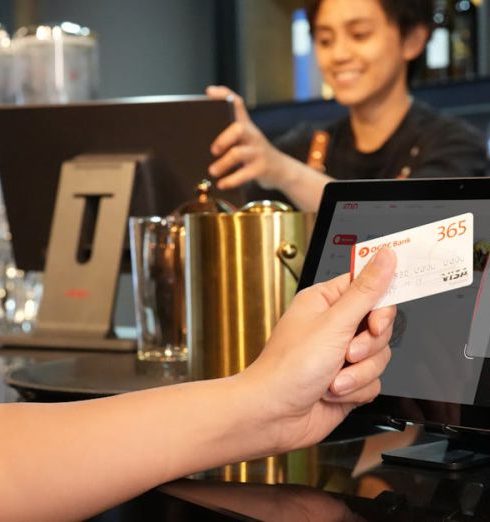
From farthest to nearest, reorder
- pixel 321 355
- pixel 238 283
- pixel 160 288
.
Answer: pixel 160 288
pixel 238 283
pixel 321 355

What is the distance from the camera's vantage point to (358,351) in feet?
2.49

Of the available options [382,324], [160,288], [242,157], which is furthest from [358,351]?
[242,157]

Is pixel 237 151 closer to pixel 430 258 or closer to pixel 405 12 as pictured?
pixel 430 258

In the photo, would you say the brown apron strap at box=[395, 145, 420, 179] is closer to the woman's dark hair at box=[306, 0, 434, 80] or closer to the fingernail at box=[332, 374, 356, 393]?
the woman's dark hair at box=[306, 0, 434, 80]

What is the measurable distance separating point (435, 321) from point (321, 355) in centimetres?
14

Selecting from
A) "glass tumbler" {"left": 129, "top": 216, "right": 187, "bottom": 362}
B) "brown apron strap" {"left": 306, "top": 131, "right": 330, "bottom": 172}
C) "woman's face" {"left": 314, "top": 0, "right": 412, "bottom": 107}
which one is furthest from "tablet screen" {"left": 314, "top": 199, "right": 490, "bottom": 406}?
"brown apron strap" {"left": 306, "top": 131, "right": 330, "bottom": 172}

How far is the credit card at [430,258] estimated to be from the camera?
29.5 inches

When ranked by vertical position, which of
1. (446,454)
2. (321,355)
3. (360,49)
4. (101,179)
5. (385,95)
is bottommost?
(446,454)

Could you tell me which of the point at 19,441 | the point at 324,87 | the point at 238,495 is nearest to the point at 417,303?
the point at 238,495

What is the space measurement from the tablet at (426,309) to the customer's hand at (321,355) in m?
0.06

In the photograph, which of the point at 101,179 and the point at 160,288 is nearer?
the point at 160,288

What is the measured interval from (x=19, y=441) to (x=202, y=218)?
13.8 inches

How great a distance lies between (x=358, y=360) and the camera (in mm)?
771

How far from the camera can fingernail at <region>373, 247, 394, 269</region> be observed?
0.75 meters
